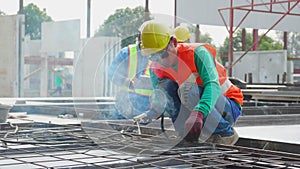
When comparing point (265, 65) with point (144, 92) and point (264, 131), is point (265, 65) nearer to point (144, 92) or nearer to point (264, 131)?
point (264, 131)

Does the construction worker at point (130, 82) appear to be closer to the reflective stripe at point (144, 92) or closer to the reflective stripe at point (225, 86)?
the reflective stripe at point (144, 92)

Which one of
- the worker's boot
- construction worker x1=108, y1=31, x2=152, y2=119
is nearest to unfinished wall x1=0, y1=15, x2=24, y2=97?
construction worker x1=108, y1=31, x2=152, y2=119

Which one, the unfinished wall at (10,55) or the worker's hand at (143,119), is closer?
the worker's hand at (143,119)

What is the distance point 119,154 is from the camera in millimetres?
3646

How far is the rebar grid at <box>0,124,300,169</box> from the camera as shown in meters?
3.23

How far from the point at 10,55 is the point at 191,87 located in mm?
9110

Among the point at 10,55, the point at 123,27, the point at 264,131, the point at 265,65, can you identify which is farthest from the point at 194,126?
the point at 265,65

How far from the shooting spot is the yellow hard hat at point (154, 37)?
3869mm

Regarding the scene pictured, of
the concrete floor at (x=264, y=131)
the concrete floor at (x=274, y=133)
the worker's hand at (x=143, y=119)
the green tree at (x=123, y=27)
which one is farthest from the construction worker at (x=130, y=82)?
the concrete floor at (x=274, y=133)

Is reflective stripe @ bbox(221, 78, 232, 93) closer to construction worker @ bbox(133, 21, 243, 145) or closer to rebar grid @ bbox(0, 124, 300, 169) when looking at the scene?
construction worker @ bbox(133, 21, 243, 145)

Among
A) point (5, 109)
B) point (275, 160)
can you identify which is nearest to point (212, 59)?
point (275, 160)

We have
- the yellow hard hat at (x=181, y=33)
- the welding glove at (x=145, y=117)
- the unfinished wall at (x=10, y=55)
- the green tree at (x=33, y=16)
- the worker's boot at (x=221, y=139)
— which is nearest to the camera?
the worker's boot at (x=221, y=139)

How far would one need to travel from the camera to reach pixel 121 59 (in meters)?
5.24

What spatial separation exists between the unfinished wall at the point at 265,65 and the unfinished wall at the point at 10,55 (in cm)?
863
